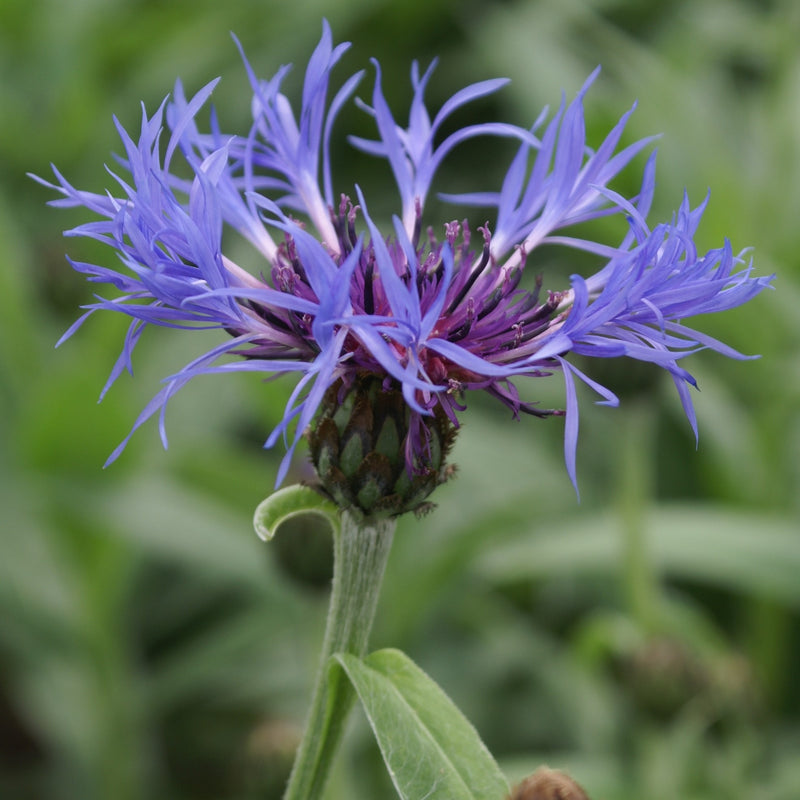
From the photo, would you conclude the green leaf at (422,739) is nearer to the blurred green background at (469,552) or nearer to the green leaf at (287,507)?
the green leaf at (287,507)

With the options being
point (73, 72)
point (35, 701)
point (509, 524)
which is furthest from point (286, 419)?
point (73, 72)

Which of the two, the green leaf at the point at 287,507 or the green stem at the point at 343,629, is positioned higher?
the green leaf at the point at 287,507

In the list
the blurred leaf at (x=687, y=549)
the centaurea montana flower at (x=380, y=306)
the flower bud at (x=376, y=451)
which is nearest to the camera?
the centaurea montana flower at (x=380, y=306)

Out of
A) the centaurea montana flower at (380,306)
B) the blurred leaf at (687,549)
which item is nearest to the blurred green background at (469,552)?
the blurred leaf at (687,549)

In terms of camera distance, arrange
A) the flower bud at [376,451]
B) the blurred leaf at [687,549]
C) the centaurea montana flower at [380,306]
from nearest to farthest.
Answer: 1. the centaurea montana flower at [380,306]
2. the flower bud at [376,451]
3. the blurred leaf at [687,549]

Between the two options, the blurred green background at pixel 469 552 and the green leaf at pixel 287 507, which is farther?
the blurred green background at pixel 469 552

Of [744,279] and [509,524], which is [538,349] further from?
[509,524]

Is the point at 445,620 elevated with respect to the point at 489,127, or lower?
lower
